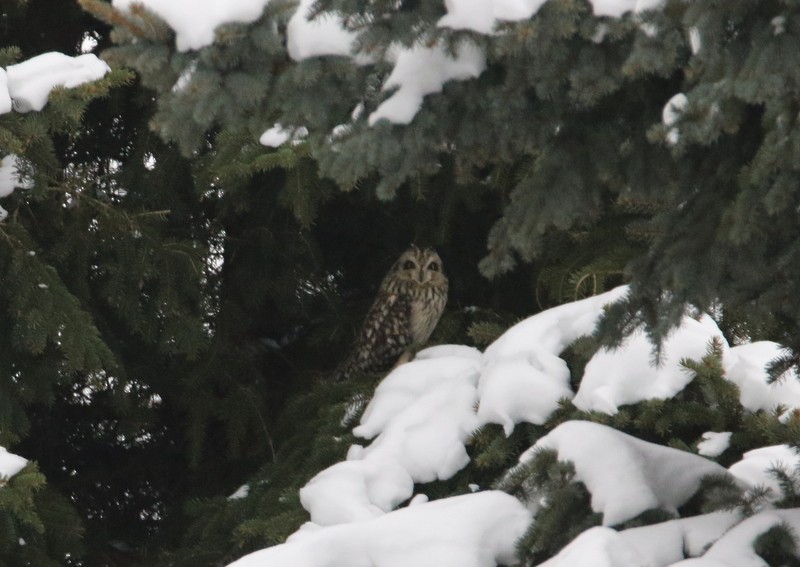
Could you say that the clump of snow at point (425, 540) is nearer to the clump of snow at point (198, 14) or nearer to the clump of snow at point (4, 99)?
the clump of snow at point (198, 14)

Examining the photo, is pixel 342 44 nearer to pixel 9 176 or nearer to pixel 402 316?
pixel 9 176

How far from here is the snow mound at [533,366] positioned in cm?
364

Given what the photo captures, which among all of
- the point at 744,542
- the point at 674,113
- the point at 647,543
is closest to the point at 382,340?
the point at 647,543

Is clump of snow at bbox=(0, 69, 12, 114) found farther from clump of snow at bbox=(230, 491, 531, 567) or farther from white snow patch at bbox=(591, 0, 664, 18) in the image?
white snow patch at bbox=(591, 0, 664, 18)

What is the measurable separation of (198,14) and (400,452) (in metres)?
2.00

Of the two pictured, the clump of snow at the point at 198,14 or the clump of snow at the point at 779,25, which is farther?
the clump of snow at the point at 198,14

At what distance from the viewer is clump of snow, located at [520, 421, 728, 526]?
2.73 m

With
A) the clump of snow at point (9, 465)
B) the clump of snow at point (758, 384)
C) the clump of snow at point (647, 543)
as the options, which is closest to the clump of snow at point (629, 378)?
the clump of snow at point (758, 384)

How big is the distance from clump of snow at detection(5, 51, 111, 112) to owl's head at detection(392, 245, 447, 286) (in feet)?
6.76

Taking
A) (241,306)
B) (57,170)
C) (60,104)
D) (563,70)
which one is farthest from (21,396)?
(563,70)

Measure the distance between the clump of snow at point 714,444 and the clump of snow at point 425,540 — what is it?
746 mm

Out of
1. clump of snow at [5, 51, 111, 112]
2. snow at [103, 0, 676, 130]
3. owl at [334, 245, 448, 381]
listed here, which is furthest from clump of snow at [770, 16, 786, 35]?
owl at [334, 245, 448, 381]

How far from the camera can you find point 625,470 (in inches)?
110

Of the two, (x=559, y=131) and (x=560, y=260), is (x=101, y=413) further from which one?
(x=559, y=131)
